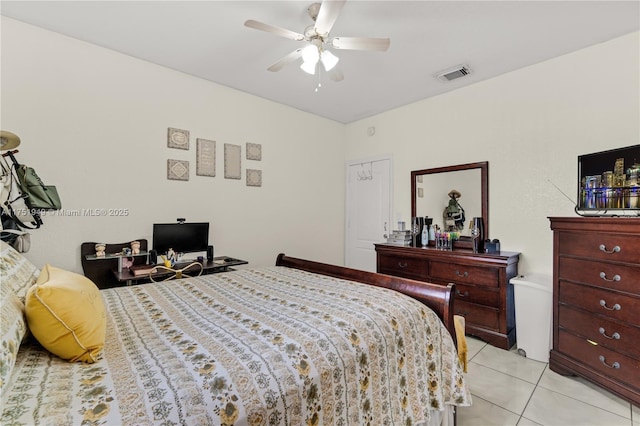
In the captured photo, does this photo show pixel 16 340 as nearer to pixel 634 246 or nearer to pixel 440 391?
pixel 440 391

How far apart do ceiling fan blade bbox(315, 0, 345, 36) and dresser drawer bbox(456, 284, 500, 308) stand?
2677 millimetres

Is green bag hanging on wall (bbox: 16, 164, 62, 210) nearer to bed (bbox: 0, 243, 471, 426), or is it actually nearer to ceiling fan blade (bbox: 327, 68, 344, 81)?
bed (bbox: 0, 243, 471, 426)

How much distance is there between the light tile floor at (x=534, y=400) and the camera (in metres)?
1.82

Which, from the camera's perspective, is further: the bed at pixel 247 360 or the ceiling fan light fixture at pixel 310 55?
the ceiling fan light fixture at pixel 310 55

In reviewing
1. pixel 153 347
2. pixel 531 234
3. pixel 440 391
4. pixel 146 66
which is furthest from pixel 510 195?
pixel 146 66

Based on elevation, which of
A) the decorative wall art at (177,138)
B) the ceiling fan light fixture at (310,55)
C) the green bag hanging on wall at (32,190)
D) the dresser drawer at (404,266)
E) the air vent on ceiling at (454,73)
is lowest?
the dresser drawer at (404,266)

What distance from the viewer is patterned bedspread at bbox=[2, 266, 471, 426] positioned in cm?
80

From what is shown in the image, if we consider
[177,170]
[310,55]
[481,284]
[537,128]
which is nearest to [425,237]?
[481,284]

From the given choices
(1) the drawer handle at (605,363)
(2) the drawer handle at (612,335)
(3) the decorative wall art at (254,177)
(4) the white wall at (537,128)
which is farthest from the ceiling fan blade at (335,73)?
(1) the drawer handle at (605,363)

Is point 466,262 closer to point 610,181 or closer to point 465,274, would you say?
point 465,274

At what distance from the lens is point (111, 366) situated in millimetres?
966

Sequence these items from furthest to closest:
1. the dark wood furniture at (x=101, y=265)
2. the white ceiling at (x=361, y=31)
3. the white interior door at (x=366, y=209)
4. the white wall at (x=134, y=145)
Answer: the white interior door at (x=366, y=209) < the dark wood furniture at (x=101, y=265) < the white wall at (x=134, y=145) < the white ceiling at (x=361, y=31)

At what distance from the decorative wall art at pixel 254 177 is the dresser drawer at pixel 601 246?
3.11 meters

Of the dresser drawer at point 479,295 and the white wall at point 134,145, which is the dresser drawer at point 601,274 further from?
the white wall at point 134,145
